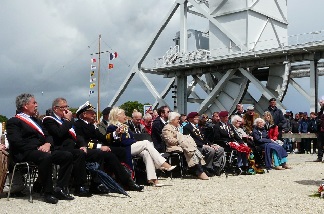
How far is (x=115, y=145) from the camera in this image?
7.61 meters


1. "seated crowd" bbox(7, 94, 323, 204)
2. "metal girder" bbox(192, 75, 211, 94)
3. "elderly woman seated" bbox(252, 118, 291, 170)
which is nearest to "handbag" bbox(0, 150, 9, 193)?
"seated crowd" bbox(7, 94, 323, 204)

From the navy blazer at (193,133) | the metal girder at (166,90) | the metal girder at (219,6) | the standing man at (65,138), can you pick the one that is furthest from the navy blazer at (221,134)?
the metal girder at (166,90)

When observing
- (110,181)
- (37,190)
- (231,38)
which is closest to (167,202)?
(110,181)

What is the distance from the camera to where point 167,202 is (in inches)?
237

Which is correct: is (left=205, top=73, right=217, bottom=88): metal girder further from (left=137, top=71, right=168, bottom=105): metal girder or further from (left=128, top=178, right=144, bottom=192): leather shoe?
(left=128, top=178, right=144, bottom=192): leather shoe

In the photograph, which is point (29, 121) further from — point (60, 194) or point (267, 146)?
point (267, 146)

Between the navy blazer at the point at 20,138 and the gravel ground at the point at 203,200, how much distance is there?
2.24ft

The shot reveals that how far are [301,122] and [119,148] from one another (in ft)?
42.7

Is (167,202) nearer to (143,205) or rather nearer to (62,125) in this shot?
(143,205)

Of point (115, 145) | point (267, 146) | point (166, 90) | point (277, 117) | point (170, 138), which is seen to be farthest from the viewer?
point (166, 90)

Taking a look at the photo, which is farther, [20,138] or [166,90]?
[166,90]

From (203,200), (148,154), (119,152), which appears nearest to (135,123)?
(148,154)

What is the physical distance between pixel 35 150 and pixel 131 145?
2018 mm

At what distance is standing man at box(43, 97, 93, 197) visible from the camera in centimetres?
657
